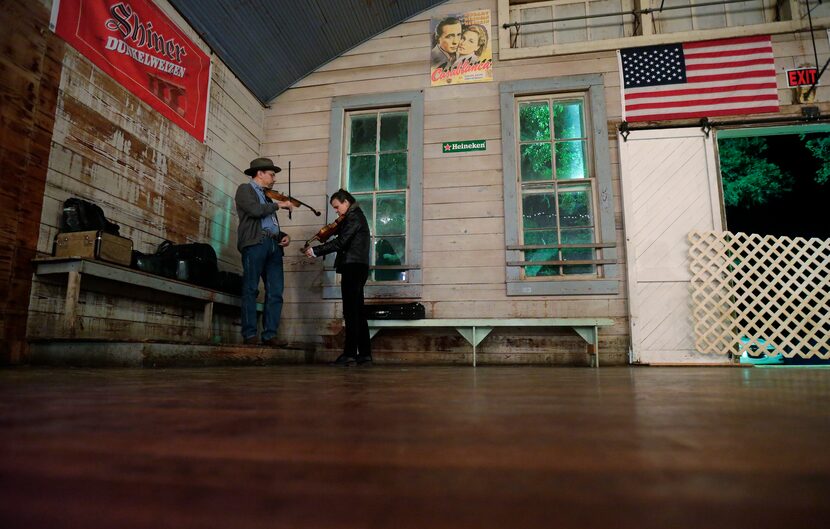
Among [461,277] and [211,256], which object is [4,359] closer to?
[211,256]

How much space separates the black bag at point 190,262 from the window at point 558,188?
2.25 m

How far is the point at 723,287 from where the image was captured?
335cm

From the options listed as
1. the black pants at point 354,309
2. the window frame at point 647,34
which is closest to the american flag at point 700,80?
the window frame at point 647,34

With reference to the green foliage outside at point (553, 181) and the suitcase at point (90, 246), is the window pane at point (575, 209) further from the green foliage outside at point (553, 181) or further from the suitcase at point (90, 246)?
the suitcase at point (90, 246)

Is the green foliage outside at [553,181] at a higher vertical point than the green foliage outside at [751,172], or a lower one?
lower

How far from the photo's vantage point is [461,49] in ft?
13.3

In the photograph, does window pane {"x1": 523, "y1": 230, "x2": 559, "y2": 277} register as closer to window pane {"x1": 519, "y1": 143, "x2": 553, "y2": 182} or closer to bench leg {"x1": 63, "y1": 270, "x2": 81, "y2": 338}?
window pane {"x1": 519, "y1": 143, "x2": 553, "y2": 182}

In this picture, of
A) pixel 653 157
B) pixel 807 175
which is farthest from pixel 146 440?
pixel 807 175

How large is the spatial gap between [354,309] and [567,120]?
2.55m

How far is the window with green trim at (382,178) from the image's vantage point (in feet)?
12.6

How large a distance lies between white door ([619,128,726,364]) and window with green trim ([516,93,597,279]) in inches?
12.3

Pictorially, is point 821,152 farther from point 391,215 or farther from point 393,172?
point 391,215

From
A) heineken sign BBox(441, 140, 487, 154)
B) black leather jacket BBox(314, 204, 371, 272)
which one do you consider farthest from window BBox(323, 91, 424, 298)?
black leather jacket BBox(314, 204, 371, 272)

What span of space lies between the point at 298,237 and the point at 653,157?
3.12 metres
